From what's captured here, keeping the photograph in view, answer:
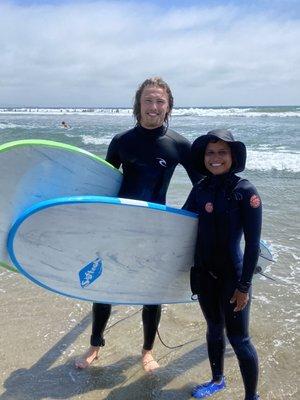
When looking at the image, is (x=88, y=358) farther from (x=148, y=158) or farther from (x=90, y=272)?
(x=148, y=158)

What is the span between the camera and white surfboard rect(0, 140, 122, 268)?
2.48m

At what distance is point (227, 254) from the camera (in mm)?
2408

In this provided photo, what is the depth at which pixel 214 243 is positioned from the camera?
2.44m

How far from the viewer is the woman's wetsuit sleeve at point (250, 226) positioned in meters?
2.25

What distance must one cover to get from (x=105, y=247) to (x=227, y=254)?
0.69 m

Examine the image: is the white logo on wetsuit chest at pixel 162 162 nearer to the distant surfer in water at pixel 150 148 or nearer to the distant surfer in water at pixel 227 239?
the distant surfer in water at pixel 150 148

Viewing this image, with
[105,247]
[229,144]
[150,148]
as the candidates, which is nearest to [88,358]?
[105,247]

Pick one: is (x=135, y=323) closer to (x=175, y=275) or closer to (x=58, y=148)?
(x=175, y=275)

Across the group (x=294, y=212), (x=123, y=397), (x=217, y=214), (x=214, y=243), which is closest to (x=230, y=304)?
(x=214, y=243)

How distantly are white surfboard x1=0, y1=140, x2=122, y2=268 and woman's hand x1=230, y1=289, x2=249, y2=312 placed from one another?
3.43 ft

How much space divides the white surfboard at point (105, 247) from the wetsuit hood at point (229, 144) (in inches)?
13.2

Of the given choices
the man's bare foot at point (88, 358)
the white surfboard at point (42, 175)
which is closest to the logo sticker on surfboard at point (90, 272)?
the white surfboard at point (42, 175)

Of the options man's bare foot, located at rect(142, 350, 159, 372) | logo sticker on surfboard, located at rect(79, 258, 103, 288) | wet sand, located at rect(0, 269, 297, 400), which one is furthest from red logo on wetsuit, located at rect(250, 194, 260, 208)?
man's bare foot, located at rect(142, 350, 159, 372)

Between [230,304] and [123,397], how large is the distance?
92cm
